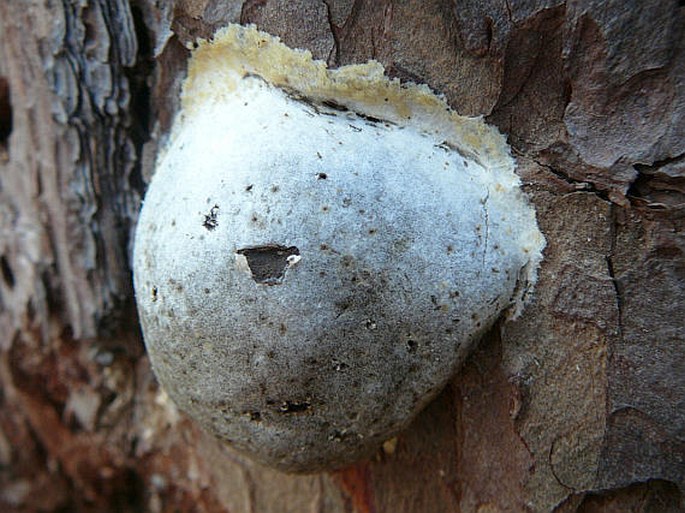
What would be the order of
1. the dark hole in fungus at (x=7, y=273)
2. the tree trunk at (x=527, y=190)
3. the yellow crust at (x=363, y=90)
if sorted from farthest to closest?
1. the dark hole in fungus at (x=7, y=273)
2. the yellow crust at (x=363, y=90)
3. the tree trunk at (x=527, y=190)

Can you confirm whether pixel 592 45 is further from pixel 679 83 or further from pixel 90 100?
pixel 90 100

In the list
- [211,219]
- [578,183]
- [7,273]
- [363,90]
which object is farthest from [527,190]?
[7,273]

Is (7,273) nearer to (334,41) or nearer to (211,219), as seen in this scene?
(211,219)

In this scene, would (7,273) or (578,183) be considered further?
(7,273)

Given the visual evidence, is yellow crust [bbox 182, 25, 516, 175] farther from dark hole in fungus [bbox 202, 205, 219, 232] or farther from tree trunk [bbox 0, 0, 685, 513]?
dark hole in fungus [bbox 202, 205, 219, 232]

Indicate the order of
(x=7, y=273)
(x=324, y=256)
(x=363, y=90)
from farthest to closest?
(x=7, y=273) < (x=363, y=90) < (x=324, y=256)

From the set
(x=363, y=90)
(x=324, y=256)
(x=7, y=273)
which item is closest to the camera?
(x=324, y=256)

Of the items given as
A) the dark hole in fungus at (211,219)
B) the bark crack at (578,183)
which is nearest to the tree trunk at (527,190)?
the bark crack at (578,183)

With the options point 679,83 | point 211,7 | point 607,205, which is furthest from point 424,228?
point 211,7

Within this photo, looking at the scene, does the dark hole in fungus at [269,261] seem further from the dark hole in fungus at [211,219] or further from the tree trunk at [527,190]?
the tree trunk at [527,190]
